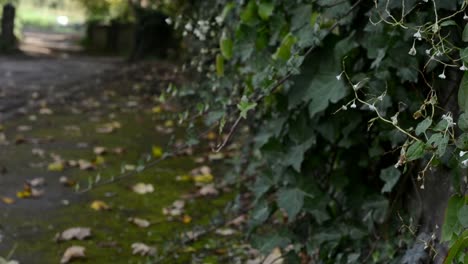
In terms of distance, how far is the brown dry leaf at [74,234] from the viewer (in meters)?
4.08

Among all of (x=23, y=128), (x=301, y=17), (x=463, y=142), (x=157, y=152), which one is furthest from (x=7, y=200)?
(x=463, y=142)

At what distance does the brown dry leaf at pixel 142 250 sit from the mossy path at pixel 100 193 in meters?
0.02

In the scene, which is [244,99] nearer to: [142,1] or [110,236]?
[110,236]

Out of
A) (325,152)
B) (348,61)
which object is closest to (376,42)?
(348,61)

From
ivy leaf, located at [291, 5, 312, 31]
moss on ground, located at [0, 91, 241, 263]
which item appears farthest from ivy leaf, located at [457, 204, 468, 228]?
moss on ground, located at [0, 91, 241, 263]

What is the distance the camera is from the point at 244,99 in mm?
2408

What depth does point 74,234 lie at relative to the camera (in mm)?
4129

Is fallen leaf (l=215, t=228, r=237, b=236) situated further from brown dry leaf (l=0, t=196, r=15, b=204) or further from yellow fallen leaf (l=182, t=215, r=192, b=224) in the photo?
brown dry leaf (l=0, t=196, r=15, b=204)

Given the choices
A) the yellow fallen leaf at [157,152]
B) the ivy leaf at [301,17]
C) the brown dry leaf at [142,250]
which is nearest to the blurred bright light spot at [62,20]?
the yellow fallen leaf at [157,152]

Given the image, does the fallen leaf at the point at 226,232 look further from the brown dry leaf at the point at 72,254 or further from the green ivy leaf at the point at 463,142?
the green ivy leaf at the point at 463,142

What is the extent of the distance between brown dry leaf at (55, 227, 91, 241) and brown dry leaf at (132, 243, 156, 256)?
30 centimetres

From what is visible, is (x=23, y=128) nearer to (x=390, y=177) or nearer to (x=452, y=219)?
(x=390, y=177)

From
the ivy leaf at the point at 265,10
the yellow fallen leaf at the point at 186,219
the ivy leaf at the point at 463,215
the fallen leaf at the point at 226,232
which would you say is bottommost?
the yellow fallen leaf at the point at 186,219

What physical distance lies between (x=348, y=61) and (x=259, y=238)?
0.86 m
